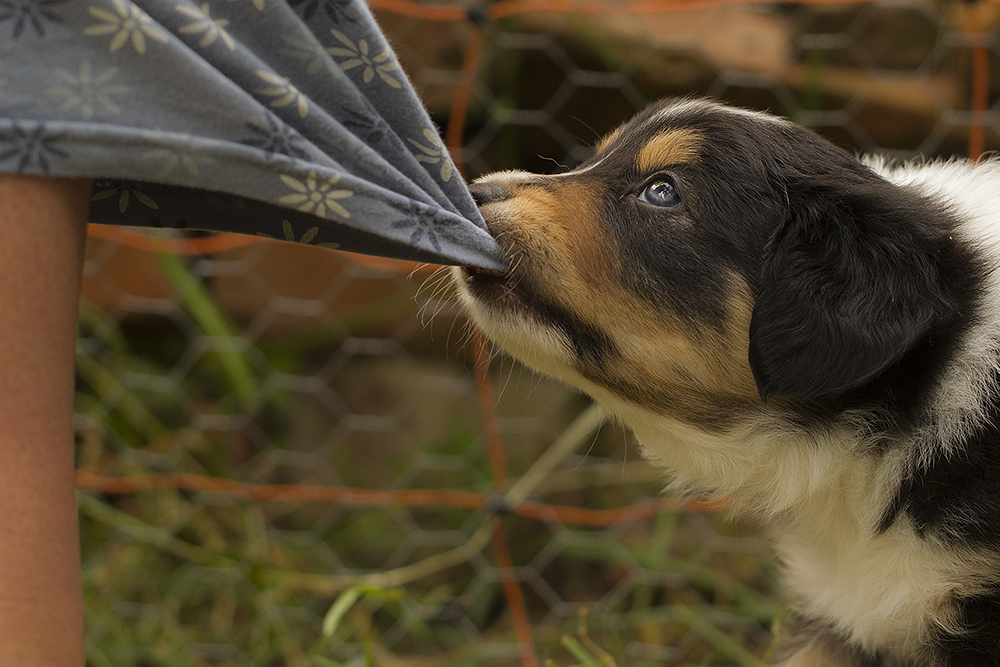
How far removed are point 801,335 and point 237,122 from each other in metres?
0.76

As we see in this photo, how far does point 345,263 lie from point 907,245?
2.15m

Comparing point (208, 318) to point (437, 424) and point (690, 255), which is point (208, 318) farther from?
point (690, 255)

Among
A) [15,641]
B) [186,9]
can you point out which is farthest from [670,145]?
[15,641]

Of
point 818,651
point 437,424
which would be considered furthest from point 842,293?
point 437,424

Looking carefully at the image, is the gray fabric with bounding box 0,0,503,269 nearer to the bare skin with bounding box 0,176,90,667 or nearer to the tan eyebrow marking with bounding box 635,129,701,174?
the bare skin with bounding box 0,176,90,667

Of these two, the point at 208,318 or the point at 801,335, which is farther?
the point at 208,318

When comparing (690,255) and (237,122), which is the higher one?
(237,122)

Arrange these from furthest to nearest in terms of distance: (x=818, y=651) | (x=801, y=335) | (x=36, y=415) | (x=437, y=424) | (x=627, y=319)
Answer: (x=437, y=424), (x=818, y=651), (x=627, y=319), (x=801, y=335), (x=36, y=415)

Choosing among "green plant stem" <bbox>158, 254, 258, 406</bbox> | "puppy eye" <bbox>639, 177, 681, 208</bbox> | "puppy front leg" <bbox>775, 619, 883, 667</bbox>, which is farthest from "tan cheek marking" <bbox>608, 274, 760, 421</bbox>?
"green plant stem" <bbox>158, 254, 258, 406</bbox>

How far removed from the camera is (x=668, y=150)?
4.64 feet

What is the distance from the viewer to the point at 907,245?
4.04 feet

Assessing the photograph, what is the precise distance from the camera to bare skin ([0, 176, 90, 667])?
2.90ft

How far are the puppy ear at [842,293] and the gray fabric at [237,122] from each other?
412 millimetres

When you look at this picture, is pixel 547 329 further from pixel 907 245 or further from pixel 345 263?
pixel 345 263
